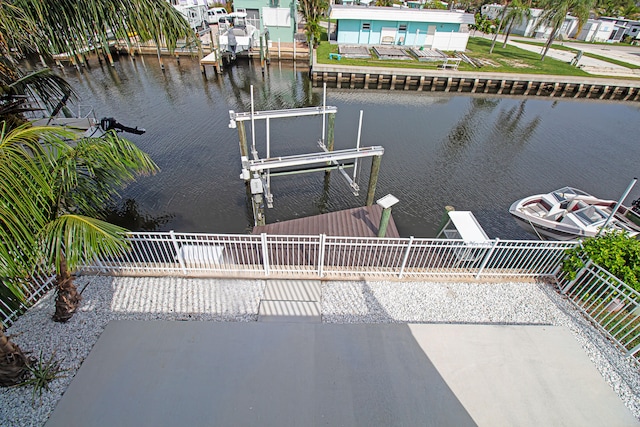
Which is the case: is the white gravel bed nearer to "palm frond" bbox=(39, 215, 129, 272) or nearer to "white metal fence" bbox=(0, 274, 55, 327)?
"white metal fence" bbox=(0, 274, 55, 327)

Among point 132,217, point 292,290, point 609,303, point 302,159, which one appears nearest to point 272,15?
point 302,159

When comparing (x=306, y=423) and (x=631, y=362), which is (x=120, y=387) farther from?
(x=631, y=362)

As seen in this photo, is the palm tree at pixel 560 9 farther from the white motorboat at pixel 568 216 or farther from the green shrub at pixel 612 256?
the green shrub at pixel 612 256

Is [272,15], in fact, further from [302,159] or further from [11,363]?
[11,363]

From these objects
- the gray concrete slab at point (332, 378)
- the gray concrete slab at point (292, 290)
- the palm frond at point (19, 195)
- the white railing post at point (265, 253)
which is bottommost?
the gray concrete slab at point (292, 290)

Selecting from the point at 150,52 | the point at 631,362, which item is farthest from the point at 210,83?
the point at 631,362

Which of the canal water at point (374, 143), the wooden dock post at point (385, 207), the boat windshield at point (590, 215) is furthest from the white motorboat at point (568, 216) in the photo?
the wooden dock post at point (385, 207)
